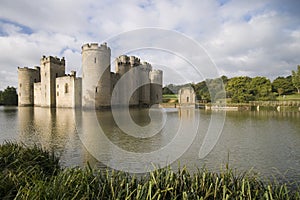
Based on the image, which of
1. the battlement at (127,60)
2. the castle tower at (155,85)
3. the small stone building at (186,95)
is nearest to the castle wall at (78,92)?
the battlement at (127,60)

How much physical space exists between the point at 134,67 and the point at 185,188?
112 ft

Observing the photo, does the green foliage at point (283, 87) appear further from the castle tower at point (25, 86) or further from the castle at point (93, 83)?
the castle tower at point (25, 86)

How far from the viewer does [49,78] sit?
107 feet

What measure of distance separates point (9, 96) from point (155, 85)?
3096 cm

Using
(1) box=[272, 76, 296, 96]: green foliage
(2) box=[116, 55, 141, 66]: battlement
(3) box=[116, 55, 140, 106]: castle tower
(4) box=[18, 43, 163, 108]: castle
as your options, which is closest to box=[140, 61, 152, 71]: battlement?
(4) box=[18, 43, 163, 108]: castle

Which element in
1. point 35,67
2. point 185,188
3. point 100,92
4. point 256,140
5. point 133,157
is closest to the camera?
point 185,188

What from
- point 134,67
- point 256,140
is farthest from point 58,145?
point 134,67

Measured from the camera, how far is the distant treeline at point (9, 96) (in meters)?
45.1

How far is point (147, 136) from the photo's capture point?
1027 centimetres

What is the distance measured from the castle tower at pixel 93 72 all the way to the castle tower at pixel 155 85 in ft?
55.2

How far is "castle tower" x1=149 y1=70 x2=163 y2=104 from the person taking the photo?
42812mm

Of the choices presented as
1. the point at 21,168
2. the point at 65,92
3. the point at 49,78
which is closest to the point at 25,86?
the point at 49,78

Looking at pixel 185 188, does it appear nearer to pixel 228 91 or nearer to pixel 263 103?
pixel 263 103

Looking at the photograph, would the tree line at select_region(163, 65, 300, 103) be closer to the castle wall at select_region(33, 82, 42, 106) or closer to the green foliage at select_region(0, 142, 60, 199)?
the castle wall at select_region(33, 82, 42, 106)
